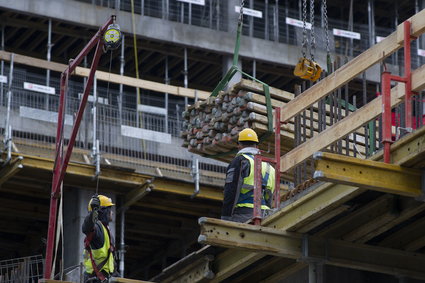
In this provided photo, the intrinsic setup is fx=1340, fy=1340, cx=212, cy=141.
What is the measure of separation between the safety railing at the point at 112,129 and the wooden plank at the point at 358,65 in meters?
16.7

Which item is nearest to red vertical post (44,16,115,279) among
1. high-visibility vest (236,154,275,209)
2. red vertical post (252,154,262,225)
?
high-visibility vest (236,154,275,209)

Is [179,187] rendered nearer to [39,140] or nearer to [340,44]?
[39,140]

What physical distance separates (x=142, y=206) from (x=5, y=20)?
7090 millimetres

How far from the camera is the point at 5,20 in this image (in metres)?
39.8

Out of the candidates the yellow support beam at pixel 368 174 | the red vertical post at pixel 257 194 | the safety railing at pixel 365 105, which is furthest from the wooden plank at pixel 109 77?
the yellow support beam at pixel 368 174

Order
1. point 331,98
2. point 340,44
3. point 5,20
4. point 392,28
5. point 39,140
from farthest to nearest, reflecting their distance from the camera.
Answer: point 392,28 → point 340,44 → point 5,20 → point 39,140 → point 331,98

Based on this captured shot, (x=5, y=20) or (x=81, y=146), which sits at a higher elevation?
(x=5, y=20)

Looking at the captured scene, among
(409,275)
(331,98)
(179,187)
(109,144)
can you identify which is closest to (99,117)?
(109,144)

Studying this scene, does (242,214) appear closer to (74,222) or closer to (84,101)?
(84,101)

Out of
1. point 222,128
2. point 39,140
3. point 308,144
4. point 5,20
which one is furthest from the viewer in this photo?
point 5,20

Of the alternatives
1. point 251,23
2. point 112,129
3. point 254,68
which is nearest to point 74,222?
point 112,129

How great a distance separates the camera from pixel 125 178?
3575 centimetres

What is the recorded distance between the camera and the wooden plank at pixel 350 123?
17.3 metres

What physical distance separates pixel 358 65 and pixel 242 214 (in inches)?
125
